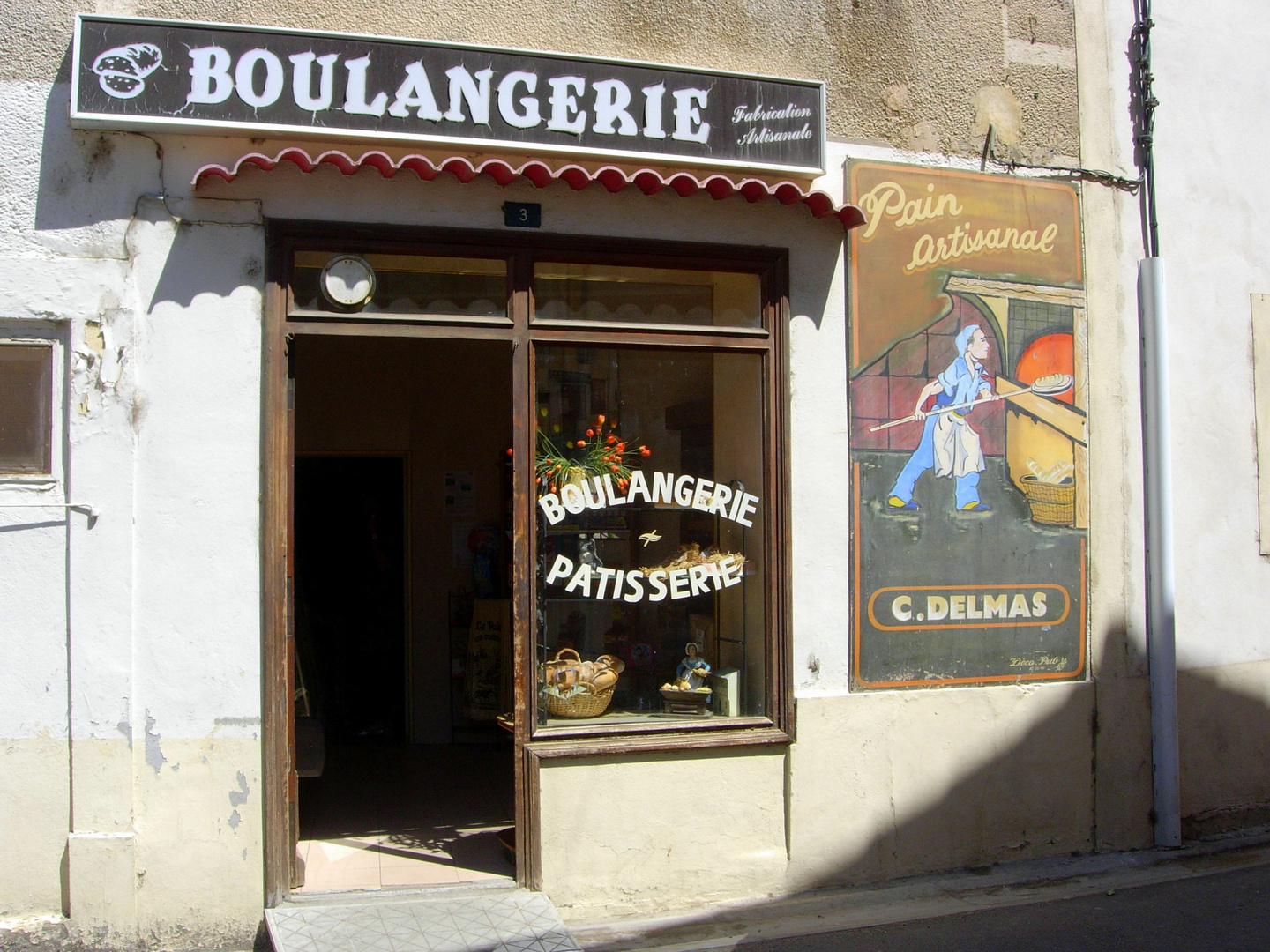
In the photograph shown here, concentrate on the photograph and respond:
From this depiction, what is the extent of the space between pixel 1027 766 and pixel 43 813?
5.03 metres

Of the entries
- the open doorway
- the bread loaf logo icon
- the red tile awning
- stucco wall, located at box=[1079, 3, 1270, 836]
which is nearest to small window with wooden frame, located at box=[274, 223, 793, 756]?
the red tile awning

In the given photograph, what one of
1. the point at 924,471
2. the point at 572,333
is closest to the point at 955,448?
the point at 924,471

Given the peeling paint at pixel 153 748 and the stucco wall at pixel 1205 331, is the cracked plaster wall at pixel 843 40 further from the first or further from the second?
the peeling paint at pixel 153 748

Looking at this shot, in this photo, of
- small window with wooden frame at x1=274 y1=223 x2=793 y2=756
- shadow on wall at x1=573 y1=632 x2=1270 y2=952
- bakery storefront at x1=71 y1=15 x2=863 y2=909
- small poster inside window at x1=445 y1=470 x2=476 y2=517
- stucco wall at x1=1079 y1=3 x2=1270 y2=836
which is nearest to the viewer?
bakery storefront at x1=71 y1=15 x2=863 y2=909

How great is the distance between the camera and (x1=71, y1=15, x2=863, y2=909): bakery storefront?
16.3 feet

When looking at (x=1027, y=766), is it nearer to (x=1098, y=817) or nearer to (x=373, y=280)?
(x=1098, y=817)

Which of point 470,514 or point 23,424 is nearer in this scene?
point 23,424

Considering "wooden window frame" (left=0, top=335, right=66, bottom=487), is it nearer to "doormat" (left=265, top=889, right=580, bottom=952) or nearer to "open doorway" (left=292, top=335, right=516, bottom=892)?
"doormat" (left=265, top=889, right=580, bottom=952)

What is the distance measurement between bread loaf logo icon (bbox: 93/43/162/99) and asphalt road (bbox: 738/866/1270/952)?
16.0 ft

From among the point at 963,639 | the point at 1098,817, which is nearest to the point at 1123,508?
the point at 963,639

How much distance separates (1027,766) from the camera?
5.96 metres

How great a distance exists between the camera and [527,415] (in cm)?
537

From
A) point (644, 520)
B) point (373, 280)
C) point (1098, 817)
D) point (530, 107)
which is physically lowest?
point (1098, 817)

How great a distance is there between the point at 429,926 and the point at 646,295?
10.7 feet
